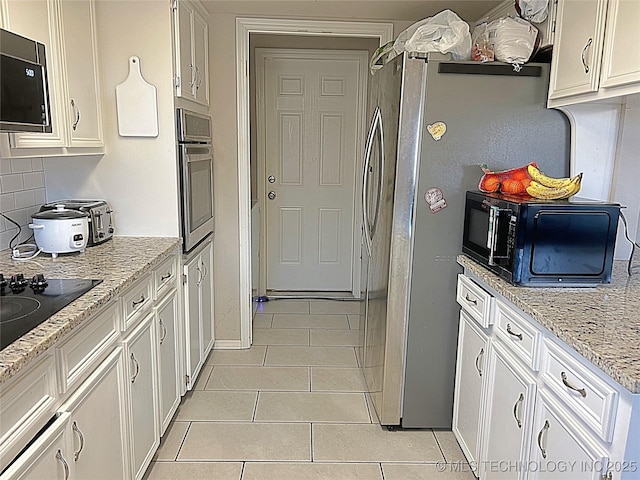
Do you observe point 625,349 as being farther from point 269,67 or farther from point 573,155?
point 269,67

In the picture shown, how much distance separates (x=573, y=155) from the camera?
2125 millimetres

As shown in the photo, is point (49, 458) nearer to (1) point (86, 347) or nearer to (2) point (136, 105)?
(1) point (86, 347)

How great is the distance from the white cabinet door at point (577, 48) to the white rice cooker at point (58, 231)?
6.67 ft

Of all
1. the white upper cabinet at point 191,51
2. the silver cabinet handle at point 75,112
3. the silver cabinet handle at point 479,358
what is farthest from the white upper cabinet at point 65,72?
the silver cabinet handle at point 479,358

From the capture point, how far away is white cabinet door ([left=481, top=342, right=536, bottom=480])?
1552 mm

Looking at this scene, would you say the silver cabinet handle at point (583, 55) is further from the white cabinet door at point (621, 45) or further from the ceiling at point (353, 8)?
the ceiling at point (353, 8)

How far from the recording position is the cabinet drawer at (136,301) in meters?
1.76

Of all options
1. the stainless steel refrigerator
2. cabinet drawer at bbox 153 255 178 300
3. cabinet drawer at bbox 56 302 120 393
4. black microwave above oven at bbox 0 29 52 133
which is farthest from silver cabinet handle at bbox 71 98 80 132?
the stainless steel refrigerator

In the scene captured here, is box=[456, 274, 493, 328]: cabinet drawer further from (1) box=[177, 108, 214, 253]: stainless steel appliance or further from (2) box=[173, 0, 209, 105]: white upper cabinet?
(2) box=[173, 0, 209, 105]: white upper cabinet

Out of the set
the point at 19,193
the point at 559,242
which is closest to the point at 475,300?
the point at 559,242

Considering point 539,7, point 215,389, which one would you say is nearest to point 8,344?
point 215,389

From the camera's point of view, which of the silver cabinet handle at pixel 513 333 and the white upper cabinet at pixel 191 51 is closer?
the silver cabinet handle at pixel 513 333

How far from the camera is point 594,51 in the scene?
172cm

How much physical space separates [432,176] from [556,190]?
0.55m
